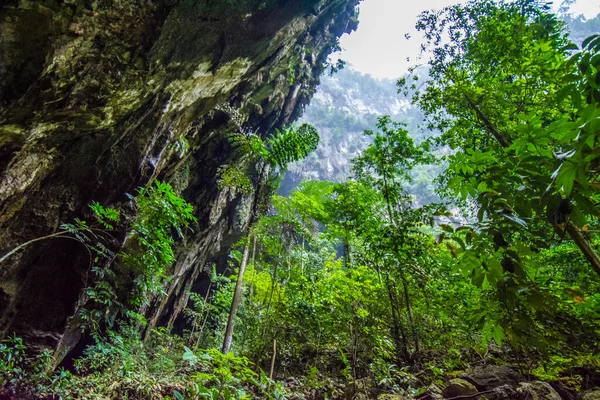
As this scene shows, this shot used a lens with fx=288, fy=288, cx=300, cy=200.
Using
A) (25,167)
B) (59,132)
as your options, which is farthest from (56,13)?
(25,167)

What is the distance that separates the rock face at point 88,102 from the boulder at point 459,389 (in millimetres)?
4192

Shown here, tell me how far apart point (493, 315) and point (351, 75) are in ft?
225

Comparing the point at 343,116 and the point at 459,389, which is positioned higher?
the point at 343,116

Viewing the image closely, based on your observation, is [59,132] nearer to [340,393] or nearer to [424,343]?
[340,393]

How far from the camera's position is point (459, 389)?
10.4 ft

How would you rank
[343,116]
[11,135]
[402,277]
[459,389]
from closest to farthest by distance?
[459,389] < [11,135] < [402,277] < [343,116]

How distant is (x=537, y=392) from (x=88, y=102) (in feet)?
20.1

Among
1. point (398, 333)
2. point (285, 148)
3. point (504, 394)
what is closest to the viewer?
point (504, 394)

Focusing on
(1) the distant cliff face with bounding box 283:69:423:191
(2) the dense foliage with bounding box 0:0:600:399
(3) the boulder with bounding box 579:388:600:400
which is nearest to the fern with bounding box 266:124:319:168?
(2) the dense foliage with bounding box 0:0:600:399

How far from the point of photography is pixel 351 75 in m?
63.0

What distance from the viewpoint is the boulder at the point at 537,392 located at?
2543mm

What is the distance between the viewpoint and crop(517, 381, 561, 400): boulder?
2.54 metres

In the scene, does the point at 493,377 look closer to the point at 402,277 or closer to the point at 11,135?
the point at 402,277

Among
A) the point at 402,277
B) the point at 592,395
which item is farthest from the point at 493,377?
the point at 402,277
